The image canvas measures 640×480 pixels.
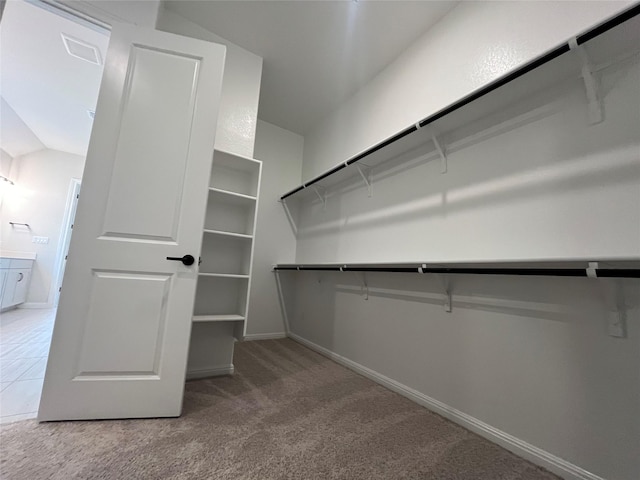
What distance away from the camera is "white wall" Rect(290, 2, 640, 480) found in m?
1.14

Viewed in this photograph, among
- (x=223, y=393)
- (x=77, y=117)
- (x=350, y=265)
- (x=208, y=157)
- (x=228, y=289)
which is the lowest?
(x=223, y=393)

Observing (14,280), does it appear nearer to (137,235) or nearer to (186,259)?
(137,235)

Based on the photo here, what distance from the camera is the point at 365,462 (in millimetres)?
1217

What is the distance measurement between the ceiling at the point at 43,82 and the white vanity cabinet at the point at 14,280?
6.10 ft

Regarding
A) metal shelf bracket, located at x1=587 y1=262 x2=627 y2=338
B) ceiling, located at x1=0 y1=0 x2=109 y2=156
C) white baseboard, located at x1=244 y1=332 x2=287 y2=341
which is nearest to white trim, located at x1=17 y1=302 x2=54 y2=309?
ceiling, located at x1=0 y1=0 x2=109 y2=156

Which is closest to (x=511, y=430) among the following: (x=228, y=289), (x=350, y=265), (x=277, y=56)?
(x=350, y=265)

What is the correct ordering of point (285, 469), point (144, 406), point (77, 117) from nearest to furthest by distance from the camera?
1. point (285, 469)
2. point (144, 406)
3. point (77, 117)

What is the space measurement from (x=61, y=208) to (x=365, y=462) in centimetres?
626

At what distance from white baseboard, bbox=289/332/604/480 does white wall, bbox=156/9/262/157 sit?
230 cm

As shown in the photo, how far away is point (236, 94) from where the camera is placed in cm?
250

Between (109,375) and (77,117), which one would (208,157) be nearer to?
(109,375)

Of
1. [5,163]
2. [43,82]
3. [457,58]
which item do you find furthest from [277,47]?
[5,163]

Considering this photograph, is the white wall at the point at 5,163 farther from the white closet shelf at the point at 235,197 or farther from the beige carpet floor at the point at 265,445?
the beige carpet floor at the point at 265,445

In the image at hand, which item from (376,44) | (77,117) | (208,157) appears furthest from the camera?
(77,117)
